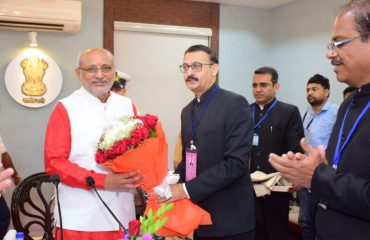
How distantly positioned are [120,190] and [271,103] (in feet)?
6.65

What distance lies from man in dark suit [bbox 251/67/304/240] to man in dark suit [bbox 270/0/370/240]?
1978 mm

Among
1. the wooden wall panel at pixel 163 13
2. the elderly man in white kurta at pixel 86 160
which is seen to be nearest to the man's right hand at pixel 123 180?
the elderly man in white kurta at pixel 86 160

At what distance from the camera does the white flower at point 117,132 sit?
160 cm

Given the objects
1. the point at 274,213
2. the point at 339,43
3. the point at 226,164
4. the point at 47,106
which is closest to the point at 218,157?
the point at 226,164

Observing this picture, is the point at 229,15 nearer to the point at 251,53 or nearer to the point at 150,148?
the point at 251,53

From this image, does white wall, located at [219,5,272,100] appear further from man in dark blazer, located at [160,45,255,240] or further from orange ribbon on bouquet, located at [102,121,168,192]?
orange ribbon on bouquet, located at [102,121,168,192]

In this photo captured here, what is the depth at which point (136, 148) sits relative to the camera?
162cm

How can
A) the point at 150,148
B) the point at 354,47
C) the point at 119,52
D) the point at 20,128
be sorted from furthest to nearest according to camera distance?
the point at 119,52
the point at 20,128
the point at 150,148
the point at 354,47

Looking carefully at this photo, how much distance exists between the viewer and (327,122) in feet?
12.5

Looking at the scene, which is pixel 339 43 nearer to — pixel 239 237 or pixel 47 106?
pixel 239 237

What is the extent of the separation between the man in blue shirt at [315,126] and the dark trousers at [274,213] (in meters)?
0.20

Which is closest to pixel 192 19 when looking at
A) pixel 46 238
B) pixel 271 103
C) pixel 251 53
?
pixel 251 53

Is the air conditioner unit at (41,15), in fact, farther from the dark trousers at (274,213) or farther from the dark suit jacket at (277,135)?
the dark trousers at (274,213)

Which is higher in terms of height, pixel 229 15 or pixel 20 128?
pixel 229 15
